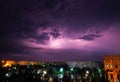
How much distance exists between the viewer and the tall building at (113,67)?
189ft

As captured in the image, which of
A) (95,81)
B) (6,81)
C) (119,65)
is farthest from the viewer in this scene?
(95,81)

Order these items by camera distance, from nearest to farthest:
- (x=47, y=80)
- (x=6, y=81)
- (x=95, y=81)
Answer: (x=6, y=81), (x=95, y=81), (x=47, y=80)

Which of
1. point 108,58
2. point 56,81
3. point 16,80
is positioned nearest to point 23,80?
point 16,80

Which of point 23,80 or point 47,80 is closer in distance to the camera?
point 23,80

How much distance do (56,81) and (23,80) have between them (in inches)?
517

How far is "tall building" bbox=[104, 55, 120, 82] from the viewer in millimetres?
57619

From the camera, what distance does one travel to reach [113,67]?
60.5m

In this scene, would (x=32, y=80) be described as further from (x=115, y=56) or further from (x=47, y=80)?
(x=115, y=56)

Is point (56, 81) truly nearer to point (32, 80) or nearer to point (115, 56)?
point (32, 80)

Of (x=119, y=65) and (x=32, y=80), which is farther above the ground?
(x=119, y=65)

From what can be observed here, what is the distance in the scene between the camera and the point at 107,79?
62.2 meters

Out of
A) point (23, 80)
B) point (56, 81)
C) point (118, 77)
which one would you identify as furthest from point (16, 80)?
point (118, 77)

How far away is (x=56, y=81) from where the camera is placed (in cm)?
6762

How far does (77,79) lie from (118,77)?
1927cm
